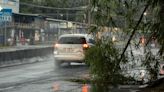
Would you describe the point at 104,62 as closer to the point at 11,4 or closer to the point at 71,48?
the point at 71,48

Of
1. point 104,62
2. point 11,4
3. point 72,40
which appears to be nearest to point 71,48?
point 72,40

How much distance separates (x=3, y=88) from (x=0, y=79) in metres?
3.37

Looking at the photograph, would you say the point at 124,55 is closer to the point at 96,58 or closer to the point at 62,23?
the point at 96,58

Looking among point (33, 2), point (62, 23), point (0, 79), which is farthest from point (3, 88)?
point (33, 2)

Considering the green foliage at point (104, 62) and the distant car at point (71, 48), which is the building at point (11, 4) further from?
the green foliage at point (104, 62)

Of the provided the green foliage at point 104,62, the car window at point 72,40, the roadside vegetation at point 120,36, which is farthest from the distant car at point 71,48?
the green foliage at point 104,62

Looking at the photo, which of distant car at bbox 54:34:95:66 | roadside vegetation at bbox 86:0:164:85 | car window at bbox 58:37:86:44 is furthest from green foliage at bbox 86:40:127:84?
car window at bbox 58:37:86:44

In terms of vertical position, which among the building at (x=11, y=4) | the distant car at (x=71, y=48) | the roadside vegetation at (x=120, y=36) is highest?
the building at (x=11, y=4)

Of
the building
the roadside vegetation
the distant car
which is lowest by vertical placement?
the distant car

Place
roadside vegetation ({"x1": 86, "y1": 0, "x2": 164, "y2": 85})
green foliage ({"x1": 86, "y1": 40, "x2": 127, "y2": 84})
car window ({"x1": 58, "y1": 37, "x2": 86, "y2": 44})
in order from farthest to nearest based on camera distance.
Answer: car window ({"x1": 58, "y1": 37, "x2": 86, "y2": 44}) → green foliage ({"x1": 86, "y1": 40, "x2": 127, "y2": 84}) → roadside vegetation ({"x1": 86, "y1": 0, "x2": 164, "y2": 85})

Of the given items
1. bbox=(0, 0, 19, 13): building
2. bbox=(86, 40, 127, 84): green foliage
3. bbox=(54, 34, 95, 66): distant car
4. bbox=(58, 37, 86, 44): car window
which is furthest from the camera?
bbox=(0, 0, 19, 13): building

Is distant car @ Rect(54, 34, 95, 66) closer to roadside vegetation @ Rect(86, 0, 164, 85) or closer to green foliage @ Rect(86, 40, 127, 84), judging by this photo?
roadside vegetation @ Rect(86, 0, 164, 85)

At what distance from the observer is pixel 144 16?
14164mm

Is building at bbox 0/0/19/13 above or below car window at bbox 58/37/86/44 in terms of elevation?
above
